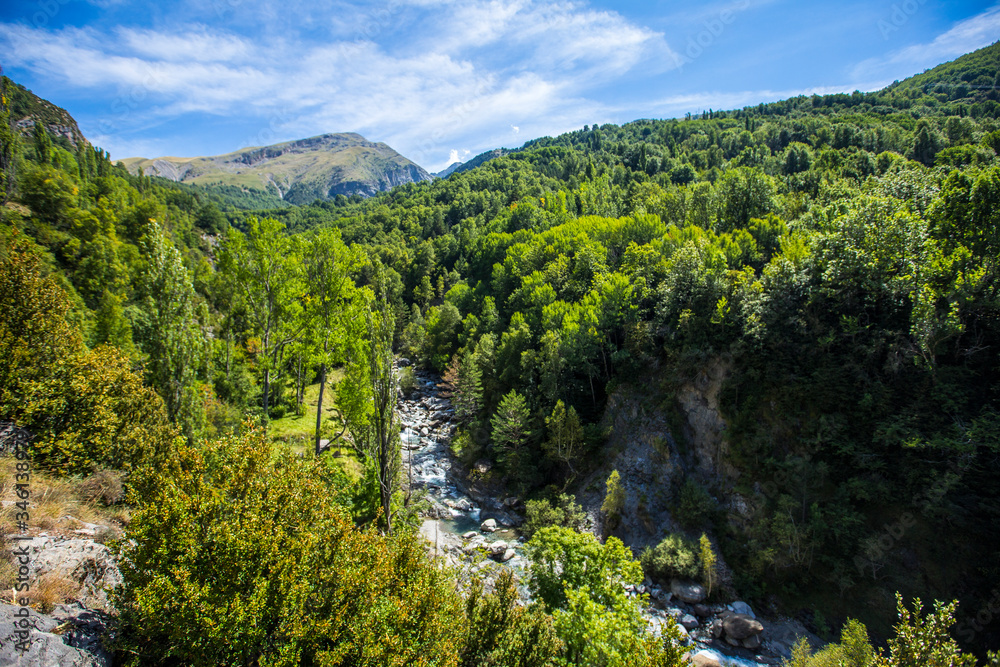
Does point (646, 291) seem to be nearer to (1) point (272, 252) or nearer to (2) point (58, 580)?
(1) point (272, 252)

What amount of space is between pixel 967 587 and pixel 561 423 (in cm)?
2510

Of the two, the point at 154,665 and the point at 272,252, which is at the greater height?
the point at 272,252

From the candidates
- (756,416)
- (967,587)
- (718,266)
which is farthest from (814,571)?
(718,266)

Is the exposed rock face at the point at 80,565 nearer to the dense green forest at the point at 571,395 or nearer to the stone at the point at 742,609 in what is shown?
the dense green forest at the point at 571,395

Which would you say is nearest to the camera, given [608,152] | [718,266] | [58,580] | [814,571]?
Result: [58,580]

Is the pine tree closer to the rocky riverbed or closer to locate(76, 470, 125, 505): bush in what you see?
the rocky riverbed

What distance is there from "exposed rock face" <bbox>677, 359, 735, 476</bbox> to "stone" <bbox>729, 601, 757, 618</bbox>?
8.89 meters

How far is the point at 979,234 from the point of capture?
2412 centimetres

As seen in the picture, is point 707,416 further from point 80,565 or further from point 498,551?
point 80,565

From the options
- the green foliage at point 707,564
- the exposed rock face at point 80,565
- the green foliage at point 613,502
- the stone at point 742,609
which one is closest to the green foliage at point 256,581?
the exposed rock face at point 80,565

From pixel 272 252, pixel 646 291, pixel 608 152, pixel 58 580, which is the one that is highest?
pixel 608 152

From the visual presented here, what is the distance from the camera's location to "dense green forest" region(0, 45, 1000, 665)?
34.2 ft

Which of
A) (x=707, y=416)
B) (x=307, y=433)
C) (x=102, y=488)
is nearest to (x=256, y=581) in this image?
(x=102, y=488)

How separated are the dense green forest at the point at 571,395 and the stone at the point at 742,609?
1.27 m
